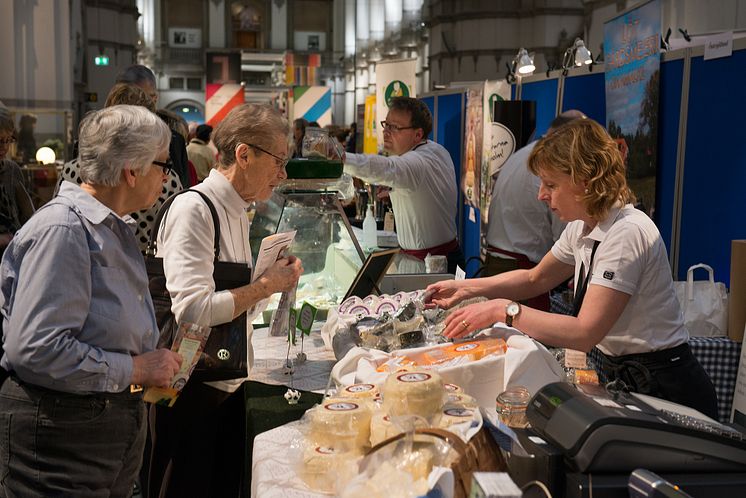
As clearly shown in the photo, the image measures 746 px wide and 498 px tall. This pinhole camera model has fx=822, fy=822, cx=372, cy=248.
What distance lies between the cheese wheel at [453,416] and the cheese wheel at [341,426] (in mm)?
161

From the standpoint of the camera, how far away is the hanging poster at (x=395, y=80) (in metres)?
9.89

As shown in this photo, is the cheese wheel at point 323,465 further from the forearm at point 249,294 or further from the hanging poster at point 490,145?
the hanging poster at point 490,145

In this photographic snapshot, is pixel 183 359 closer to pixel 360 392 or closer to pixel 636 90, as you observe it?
pixel 360 392

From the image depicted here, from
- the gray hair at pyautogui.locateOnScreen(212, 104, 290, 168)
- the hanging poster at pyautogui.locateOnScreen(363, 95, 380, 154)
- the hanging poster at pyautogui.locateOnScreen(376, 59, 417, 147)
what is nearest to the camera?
the gray hair at pyautogui.locateOnScreen(212, 104, 290, 168)

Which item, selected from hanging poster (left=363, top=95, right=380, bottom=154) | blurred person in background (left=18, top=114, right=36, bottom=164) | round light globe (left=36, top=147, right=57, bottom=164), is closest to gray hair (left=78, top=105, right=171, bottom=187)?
hanging poster (left=363, top=95, right=380, bottom=154)

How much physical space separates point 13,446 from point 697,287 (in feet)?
10.1

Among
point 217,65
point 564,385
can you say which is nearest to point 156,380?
point 564,385

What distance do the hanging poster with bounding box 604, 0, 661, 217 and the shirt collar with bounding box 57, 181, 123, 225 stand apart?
3.26 m

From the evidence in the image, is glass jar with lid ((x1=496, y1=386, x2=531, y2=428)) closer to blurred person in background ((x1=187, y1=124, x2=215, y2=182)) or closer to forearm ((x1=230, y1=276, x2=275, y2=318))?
forearm ((x1=230, y1=276, x2=275, y2=318))

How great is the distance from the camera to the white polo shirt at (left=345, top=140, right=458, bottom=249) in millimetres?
5348

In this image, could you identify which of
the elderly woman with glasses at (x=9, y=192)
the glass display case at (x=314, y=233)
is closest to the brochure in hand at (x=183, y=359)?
the glass display case at (x=314, y=233)

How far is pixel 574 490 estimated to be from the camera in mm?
1536

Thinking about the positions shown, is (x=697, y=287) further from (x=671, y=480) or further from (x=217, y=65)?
(x=217, y=65)

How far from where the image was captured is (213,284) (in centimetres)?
262
